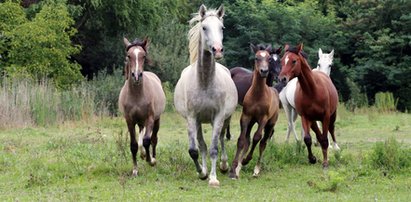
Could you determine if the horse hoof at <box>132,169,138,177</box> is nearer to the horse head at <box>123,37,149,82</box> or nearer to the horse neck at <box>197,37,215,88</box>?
the horse head at <box>123,37,149,82</box>

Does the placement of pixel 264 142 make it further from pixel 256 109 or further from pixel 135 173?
pixel 135 173

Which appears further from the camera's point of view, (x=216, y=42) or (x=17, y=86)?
(x=17, y=86)

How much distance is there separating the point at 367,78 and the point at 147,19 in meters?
10.2

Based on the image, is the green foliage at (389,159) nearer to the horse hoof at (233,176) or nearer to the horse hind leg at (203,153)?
the horse hoof at (233,176)

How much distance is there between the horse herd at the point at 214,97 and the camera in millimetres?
9438

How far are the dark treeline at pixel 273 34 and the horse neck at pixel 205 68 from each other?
17.0 meters

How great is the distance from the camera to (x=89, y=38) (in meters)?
31.7

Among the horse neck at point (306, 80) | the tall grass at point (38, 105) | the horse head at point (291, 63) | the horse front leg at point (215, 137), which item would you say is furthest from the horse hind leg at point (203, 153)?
the tall grass at point (38, 105)

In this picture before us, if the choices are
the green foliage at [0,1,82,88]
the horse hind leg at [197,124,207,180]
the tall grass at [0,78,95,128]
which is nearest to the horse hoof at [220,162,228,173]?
the horse hind leg at [197,124,207,180]

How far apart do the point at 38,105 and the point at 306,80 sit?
9.47m

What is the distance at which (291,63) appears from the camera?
10516 mm

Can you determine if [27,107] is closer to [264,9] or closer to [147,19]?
[147,19]

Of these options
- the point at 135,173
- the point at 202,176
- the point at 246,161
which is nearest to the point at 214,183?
the point at 202,176

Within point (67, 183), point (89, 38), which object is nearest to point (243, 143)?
point (67, 183)
